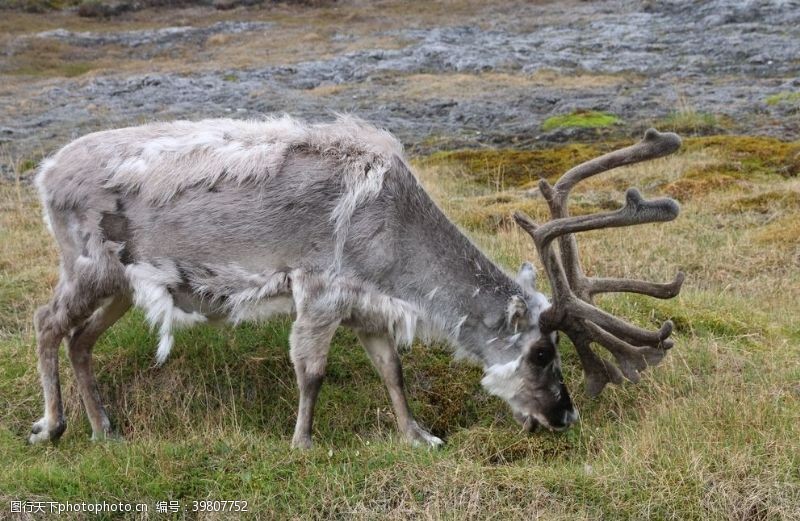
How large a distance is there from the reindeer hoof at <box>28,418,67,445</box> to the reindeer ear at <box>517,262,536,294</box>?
3804mm

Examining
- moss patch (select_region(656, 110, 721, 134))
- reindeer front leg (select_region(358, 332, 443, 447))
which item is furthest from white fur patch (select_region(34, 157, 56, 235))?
moss patch (select_region(656, 110, 721, 134))

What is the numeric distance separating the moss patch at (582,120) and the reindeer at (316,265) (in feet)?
47.2

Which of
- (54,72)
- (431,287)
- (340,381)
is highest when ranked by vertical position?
(431,287)

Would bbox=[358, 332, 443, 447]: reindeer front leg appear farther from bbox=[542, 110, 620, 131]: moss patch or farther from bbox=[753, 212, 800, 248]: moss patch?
bbox=[542, 110, 620, 131]: moss patch

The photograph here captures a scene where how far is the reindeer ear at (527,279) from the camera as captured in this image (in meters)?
7.10

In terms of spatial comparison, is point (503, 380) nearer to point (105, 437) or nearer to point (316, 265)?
point (316, 265)

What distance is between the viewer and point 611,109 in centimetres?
2273

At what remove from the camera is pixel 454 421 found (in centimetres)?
749

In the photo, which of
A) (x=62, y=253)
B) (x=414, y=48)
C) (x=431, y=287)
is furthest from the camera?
(x=414, y=48)

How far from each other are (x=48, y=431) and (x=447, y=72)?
26.5 meters

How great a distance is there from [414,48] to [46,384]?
3067 centimetres

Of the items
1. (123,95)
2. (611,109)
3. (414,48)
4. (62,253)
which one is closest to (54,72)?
(123,95)

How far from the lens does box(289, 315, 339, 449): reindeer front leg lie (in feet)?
22.2

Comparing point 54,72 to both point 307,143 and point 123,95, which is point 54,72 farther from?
point 307,143
